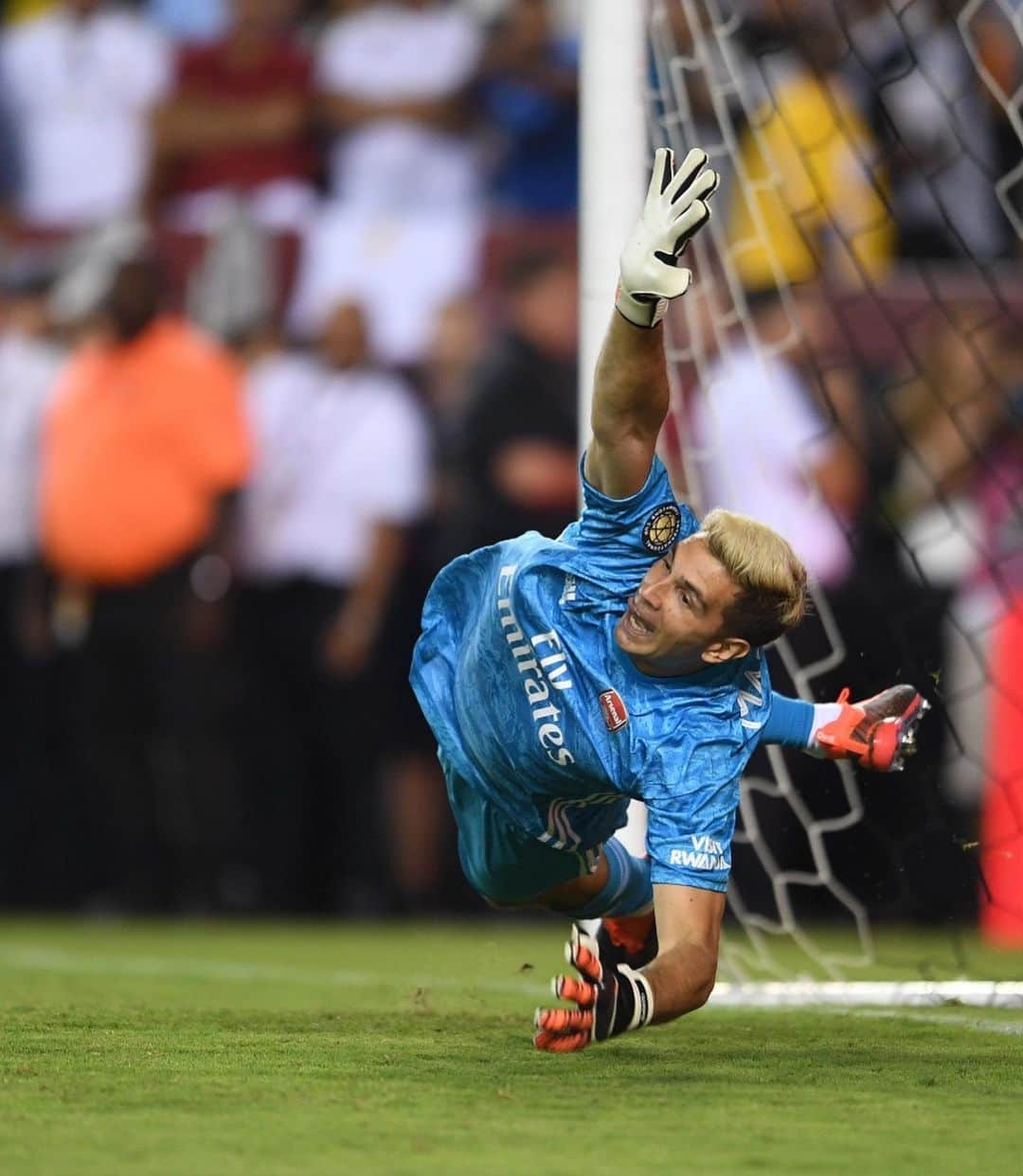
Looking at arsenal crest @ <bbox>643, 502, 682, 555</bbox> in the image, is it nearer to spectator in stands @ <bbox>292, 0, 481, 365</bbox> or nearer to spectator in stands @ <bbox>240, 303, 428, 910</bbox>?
spectator in stands @ <bbox>240, 303, 428, 910</bbox>

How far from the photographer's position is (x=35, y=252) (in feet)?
31.2

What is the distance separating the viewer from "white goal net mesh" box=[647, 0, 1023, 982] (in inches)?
262

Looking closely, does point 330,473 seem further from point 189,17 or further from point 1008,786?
point 189,17

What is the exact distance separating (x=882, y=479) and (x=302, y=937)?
2673mm

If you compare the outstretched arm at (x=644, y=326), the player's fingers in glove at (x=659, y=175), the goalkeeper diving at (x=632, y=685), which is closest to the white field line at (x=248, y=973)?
the goalkeeper diving at (x=632, y=685)

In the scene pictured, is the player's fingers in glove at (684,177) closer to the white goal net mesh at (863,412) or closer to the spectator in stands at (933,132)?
the white goal net mesh at (863,412)

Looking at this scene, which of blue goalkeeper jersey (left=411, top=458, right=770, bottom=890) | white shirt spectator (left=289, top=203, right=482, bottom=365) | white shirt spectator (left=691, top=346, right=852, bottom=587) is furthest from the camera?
white shirt spectator (left=289, top=203, right=482, bottom=365)

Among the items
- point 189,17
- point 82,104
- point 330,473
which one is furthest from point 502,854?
point 189,17

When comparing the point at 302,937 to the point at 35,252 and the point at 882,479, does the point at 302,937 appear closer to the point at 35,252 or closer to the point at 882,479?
the point at 882,479

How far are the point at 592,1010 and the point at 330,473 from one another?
5.15 meters

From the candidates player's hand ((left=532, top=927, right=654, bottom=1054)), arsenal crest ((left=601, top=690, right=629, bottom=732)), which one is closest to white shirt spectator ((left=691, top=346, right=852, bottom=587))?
arsenal crest ((left=601, top=690, right=629, bottom=732))

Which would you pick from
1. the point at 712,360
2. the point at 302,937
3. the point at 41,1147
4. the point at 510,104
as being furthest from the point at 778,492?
the point at 41,1147

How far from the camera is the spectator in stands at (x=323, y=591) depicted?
338 inches

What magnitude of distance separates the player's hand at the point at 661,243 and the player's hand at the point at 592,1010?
1169 mm
